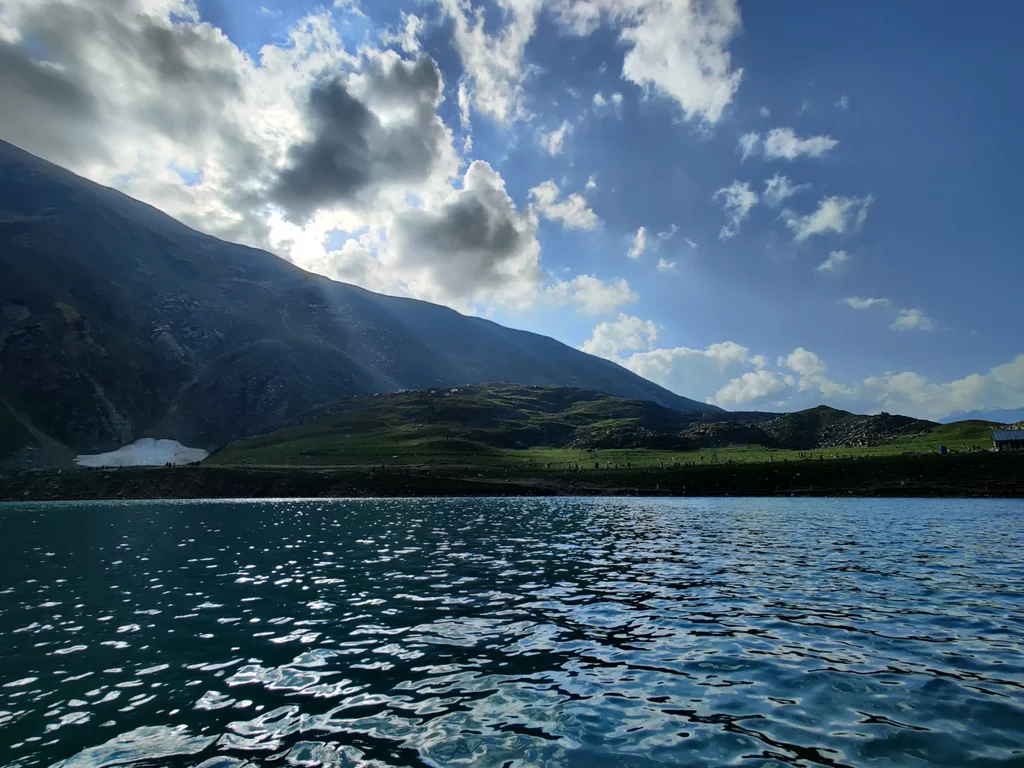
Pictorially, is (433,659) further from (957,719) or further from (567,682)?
(957,719)

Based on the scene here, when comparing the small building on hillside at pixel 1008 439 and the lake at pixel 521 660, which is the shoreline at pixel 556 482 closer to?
the small building on hillside at pixel 1008 439

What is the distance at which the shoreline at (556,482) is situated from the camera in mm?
123500

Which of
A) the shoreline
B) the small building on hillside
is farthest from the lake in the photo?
the small building on hillside

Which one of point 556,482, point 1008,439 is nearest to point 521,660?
point 556,482

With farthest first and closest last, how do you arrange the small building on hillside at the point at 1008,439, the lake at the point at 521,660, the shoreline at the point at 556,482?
the small building on hillside at the point at 1008,439
the shoreline at the point at 556,482
the lake at the point at 521,660

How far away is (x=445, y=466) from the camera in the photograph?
190000 mm

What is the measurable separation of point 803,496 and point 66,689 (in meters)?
140

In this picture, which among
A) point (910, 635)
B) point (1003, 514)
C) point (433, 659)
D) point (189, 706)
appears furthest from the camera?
point (1003, 514)

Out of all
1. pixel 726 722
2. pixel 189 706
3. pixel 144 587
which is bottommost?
pixel 144 587

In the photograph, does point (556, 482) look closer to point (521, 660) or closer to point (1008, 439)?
point (1008, 439)

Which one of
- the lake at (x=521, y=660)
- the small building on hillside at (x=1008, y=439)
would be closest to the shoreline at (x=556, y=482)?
the small building on hillside at (x=1008, y=439)

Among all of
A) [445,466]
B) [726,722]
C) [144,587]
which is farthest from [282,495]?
[726,722]

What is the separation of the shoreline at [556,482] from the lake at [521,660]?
98.0 metres

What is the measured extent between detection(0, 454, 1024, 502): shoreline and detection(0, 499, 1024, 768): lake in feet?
322
